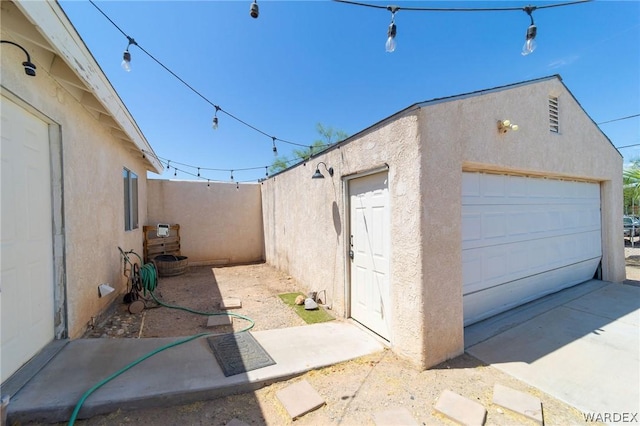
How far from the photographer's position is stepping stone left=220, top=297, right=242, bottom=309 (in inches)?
195

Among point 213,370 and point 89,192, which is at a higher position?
point 89,192

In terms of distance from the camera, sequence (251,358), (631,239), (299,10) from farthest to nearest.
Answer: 1. (631,239)
2. (299,10)
3. (251,358)

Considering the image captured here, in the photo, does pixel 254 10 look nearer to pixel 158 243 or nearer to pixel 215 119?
pixel 215 119

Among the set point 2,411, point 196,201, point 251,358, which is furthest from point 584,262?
point 196,201

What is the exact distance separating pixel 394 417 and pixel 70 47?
4668mm

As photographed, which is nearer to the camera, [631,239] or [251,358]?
[251,358]

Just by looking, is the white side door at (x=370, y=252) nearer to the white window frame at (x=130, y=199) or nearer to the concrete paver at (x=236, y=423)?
the concrete paver at (x=236, y=423)

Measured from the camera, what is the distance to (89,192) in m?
3.75

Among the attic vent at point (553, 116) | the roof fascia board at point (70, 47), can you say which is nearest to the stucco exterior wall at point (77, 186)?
the roof fascia board at point (70, 47)

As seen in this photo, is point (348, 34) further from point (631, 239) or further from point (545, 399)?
point (631, 239)

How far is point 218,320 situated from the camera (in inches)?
167

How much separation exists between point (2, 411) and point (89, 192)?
2953mm

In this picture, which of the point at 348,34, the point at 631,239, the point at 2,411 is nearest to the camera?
the point at 2,411

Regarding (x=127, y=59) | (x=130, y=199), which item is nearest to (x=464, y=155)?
(x=127, y=59)
